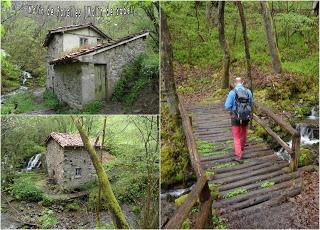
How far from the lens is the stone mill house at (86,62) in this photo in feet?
17.0

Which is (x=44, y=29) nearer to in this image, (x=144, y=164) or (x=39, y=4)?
(x=39, y=4)

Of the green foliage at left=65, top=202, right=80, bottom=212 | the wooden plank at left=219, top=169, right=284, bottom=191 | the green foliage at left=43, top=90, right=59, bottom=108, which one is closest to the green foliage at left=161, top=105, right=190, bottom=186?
the wooden plank at left=219, top=169, right=284, bottom=191

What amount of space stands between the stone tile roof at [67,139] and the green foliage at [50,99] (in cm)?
44

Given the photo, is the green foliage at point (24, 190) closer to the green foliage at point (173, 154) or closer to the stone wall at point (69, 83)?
the stone wall at point (69, 83)

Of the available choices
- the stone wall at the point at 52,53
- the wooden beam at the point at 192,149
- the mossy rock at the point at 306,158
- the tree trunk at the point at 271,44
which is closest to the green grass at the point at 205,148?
the wooden beam at the point at 192,149

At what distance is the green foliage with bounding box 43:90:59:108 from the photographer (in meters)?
5.17

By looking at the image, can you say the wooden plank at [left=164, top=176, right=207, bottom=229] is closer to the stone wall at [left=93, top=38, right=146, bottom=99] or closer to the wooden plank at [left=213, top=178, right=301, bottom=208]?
the wooden plank at [left=213, top=178, right=301, bottom=208]

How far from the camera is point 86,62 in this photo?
5219mm

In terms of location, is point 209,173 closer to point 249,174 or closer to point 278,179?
point 249,174

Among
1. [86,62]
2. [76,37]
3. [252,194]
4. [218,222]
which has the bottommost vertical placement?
[218,222]

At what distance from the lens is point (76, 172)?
5383mm

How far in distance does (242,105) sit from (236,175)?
147 centimetres

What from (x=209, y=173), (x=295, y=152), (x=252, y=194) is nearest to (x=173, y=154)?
(x=209, y=173)

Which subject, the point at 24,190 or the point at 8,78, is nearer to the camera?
Result: the point at 24,190
